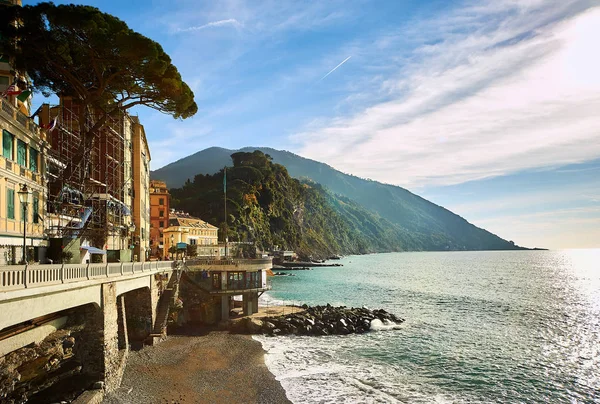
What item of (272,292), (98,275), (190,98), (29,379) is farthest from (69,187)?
(272,292)

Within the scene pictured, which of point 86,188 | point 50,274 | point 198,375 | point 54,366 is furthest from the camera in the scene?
point 86,188

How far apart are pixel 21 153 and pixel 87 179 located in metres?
12.1

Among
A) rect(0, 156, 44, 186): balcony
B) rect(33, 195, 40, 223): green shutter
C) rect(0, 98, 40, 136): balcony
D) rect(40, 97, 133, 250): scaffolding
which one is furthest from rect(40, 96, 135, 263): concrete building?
rect(0, 156, 44, 186): balcony

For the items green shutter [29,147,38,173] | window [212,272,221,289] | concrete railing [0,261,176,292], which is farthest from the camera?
window [212,272,221,289]

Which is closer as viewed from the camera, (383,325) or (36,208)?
(36,208)

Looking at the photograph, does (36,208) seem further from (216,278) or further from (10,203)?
(216,278)

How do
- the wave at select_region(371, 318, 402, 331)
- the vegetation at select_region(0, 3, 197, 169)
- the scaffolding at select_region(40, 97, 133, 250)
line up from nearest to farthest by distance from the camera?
the vegetation at select_region(0, 3, 197, 169) < the scaffolding at select_region(40, 97, 133, 250) < the wave at select_region(371, 318, 402, 331)

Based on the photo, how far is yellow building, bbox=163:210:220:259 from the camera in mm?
82294

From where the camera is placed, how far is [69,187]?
3794 cm

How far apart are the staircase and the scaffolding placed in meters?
7.13

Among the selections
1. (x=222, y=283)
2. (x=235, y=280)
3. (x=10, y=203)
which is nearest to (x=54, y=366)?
(x=10, y=203)

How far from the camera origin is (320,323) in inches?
1978

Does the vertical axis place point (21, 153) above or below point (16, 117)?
below

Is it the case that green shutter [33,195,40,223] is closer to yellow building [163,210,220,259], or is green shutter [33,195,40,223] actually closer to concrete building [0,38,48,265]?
concrete building [0,38,48,265]
